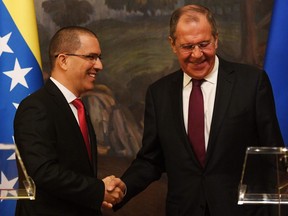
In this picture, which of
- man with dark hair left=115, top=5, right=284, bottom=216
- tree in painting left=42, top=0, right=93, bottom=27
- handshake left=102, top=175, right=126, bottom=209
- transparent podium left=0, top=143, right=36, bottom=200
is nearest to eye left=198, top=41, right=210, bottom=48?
man with dark hair left=115, top=5, right=284, bottom=216

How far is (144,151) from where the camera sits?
11.0 feet

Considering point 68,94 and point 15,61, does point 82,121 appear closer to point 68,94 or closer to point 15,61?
point 68,94

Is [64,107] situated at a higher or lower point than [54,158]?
higher

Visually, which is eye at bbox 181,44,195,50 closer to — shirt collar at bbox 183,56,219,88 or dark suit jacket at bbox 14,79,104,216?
shirt collar at bbox 183,56,219,88

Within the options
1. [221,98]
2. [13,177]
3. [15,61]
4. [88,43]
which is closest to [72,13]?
[15,61]

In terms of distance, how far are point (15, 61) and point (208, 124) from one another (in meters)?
1.51

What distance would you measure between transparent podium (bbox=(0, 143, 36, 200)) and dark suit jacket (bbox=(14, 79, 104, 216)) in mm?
595

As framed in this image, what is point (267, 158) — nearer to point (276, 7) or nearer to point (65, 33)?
point (65, 33)

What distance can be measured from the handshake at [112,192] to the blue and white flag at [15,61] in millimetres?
998

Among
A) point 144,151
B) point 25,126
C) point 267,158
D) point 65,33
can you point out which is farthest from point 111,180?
point 267,158

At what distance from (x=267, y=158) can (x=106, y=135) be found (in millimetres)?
2562

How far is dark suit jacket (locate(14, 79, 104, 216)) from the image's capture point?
2.81 metres

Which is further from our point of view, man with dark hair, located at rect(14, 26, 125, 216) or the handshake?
the handshake

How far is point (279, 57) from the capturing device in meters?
3.81
